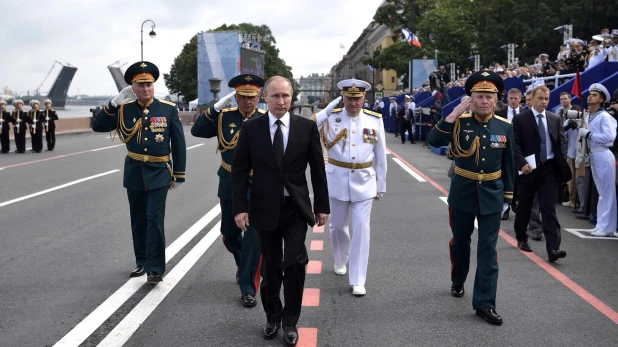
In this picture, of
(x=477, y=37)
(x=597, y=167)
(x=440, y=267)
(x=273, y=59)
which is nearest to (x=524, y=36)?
(x=477, y=37)

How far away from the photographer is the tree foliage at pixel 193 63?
99.2m

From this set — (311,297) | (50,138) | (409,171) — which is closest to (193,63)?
(50,138)

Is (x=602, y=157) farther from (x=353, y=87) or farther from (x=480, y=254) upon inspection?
(x=353, y=87)

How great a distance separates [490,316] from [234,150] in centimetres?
254

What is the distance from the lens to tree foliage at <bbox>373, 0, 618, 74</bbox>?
4691cm

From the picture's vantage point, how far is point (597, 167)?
32.1 feet

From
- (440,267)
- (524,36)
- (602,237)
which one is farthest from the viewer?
(524,36)

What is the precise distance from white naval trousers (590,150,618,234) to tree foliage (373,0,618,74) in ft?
122

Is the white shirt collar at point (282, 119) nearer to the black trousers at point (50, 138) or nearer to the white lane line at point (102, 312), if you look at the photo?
the white lane line at point (102, 312)

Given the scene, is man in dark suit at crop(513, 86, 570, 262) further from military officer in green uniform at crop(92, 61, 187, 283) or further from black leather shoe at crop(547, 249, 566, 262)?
military officer in green uniform at crop(92, 61, 187, 283)

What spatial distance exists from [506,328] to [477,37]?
2722 inches

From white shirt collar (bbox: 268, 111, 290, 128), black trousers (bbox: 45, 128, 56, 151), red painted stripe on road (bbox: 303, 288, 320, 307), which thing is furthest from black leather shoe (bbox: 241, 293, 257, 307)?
black trousers (bbox: 45, 128, 56, 151)

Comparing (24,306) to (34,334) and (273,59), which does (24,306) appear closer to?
(34,334)

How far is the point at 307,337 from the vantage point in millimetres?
5035
